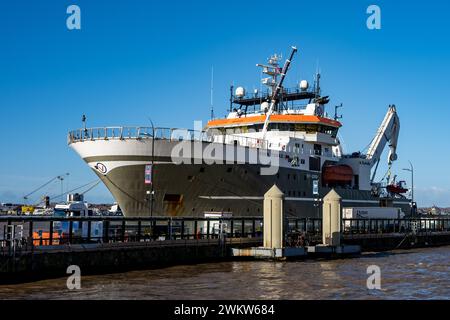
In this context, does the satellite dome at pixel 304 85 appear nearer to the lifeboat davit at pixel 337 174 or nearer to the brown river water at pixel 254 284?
the lifeboat davit at pixel 337 174

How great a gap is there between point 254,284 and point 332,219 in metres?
13.1

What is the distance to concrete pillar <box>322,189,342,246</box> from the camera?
115 ft

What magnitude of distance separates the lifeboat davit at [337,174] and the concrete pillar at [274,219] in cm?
2218

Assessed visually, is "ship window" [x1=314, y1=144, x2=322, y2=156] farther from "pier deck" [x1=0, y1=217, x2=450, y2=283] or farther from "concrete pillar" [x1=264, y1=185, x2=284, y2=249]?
"concrete pillar" [x1=264, y1=185, x2=284, y2=249]

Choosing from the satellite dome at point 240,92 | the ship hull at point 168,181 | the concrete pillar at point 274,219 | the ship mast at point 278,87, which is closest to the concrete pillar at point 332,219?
the concrete pillar at point 274,219

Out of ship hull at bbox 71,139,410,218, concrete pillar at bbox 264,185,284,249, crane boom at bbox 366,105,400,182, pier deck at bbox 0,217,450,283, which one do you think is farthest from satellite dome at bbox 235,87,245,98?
concrete pillar at bbox 264,185,284,249

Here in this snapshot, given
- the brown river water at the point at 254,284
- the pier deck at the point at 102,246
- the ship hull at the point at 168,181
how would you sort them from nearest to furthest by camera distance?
the brown river water at the point at 254,284 → the pier deck at the point at 102,246 → the ship hull at the point at 168,181

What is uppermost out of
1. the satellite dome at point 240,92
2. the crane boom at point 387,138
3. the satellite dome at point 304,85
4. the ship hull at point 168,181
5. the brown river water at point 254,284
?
the satellite dome at point 304,85

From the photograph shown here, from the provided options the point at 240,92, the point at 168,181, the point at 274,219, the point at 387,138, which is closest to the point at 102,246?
the point at 274,219

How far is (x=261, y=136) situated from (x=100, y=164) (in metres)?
16.3

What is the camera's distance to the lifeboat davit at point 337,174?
174 ft

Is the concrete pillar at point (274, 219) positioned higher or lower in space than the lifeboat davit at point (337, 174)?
lower

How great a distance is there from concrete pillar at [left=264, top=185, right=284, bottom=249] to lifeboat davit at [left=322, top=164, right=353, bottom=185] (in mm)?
22184

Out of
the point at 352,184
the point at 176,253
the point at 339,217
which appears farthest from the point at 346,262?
the point at 352,184
